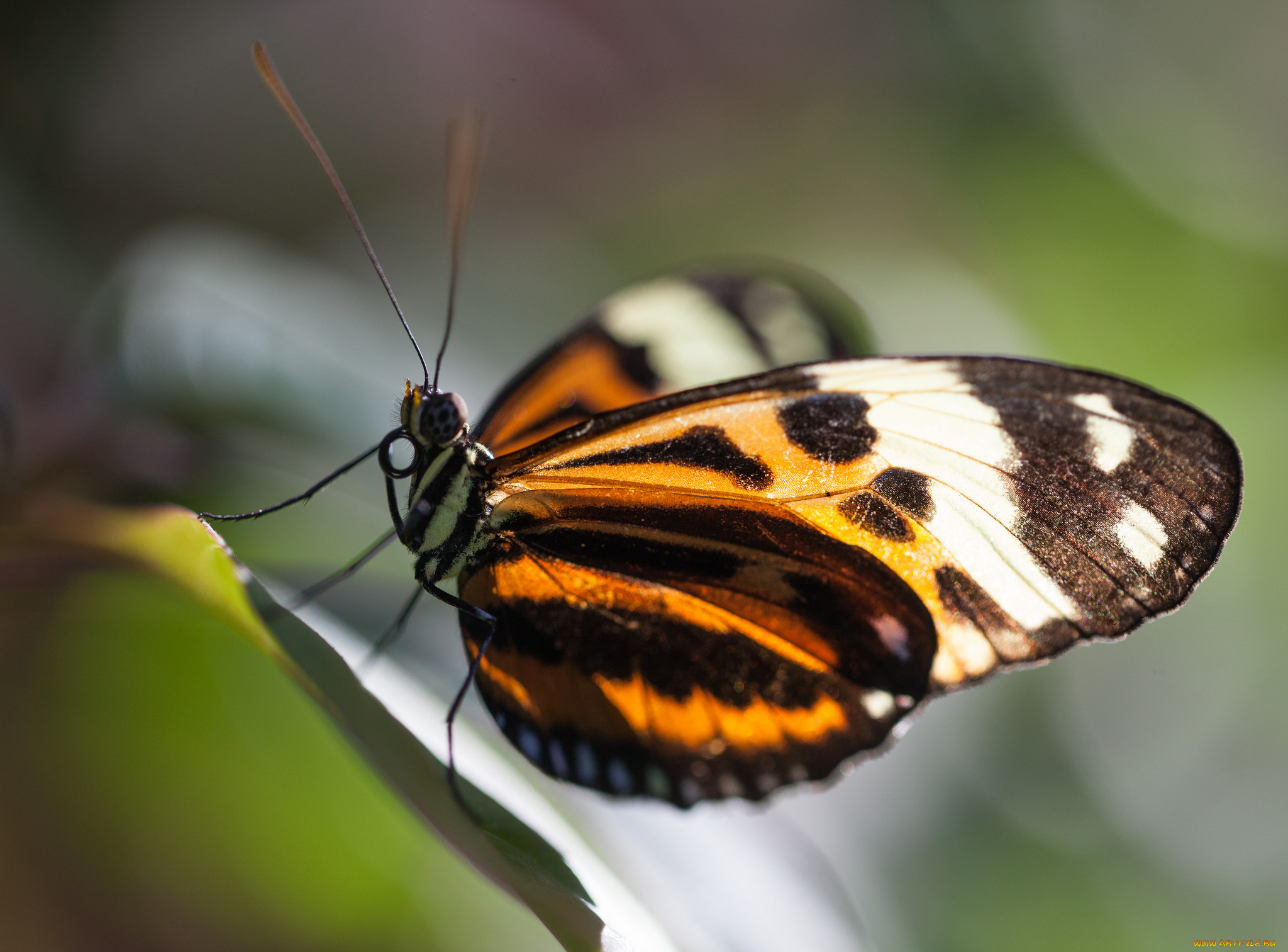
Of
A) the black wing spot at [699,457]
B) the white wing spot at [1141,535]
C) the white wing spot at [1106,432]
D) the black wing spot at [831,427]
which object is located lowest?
the black wing spot at [699,457]

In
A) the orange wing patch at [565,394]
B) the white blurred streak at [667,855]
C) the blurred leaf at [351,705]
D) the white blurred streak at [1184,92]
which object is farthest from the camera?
the white blurred streak at [1184,92]

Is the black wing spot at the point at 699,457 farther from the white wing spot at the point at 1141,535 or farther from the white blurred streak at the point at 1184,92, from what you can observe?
the white blurred streak at the point at 1184,92

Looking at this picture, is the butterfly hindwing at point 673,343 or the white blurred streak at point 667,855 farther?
the butterfly hindwing at point 673,343

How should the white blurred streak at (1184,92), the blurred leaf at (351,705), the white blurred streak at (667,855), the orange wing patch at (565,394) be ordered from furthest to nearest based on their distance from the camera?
the white blurred streak at (1184,92) → the orange wing patch at (565,394) → the white blurred streak at (667,855) → the blurred leaf at (351,705)

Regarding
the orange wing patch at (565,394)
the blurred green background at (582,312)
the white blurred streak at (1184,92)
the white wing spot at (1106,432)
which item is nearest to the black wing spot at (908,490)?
the white wing spot at (1106,432)

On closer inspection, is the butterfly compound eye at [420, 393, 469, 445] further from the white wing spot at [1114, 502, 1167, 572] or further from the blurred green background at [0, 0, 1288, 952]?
the white wing spot at [1114, 502, 1167, 572]

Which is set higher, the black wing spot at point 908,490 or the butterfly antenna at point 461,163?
the black wing spot at point 908,490

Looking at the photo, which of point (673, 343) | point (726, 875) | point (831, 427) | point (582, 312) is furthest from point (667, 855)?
point (582, 312)
